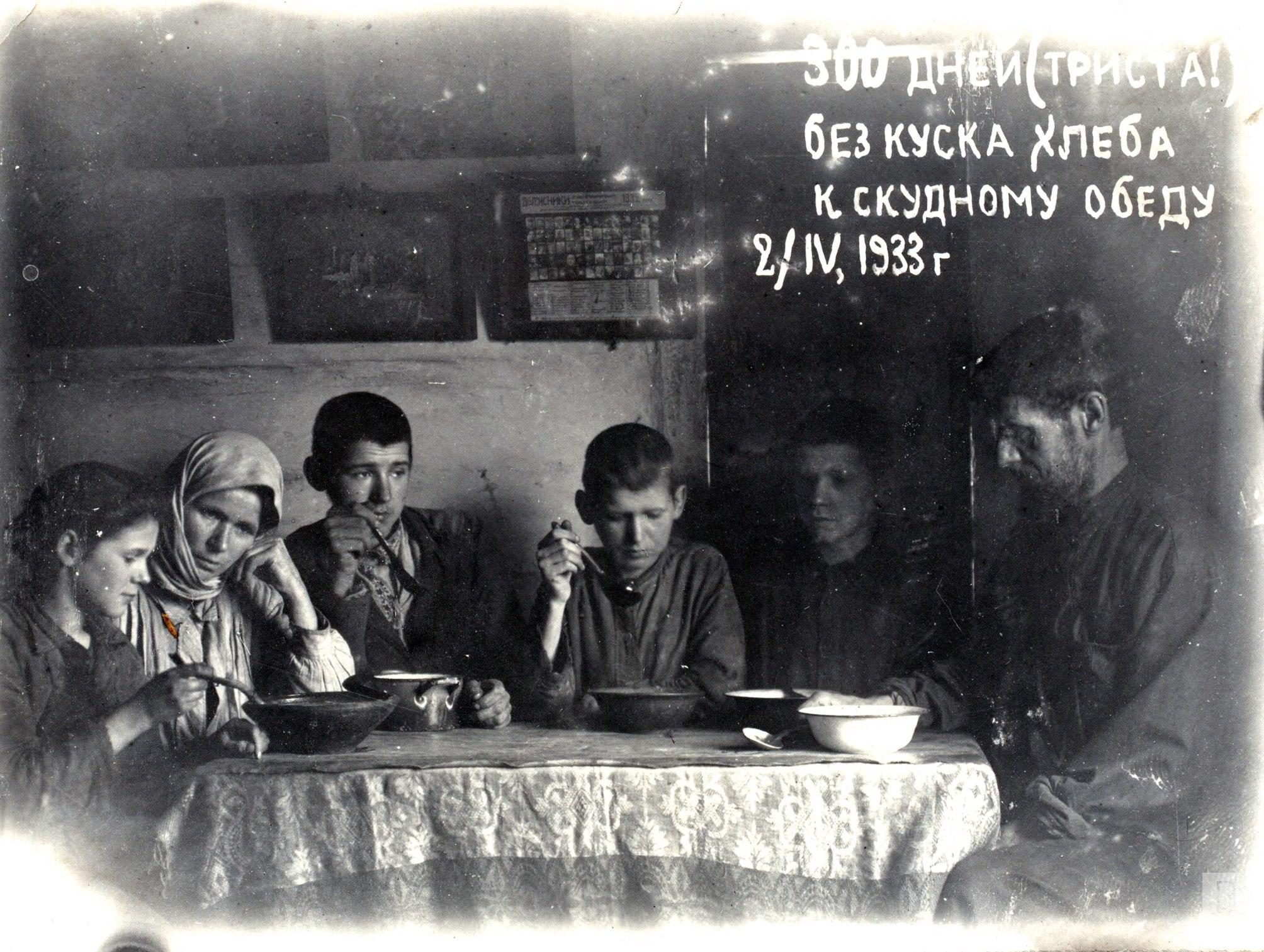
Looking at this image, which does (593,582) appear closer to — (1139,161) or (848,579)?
(848,579)

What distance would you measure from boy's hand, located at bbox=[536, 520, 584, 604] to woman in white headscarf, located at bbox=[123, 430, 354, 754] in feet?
2.00

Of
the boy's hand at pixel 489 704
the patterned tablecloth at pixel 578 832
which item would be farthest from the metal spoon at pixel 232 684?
the boy's hand at pixel 489 704

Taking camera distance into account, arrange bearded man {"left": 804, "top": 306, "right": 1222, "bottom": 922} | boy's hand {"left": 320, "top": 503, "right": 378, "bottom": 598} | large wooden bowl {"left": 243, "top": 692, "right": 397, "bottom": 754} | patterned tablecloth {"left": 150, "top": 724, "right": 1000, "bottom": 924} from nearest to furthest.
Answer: patterned tablecloth {"left": 150, "top": 724, "right": 1000, "bottom": 924} → large wooden bowl {"left": 243, "top": 692, "right": 397, "bottom": 754} → bearded man {"left": 804, "top": 306, "right": 1222, "bottom": 922} → boy's hand {"left": 320, "top": 503, "right": 378, "bottom": 598}

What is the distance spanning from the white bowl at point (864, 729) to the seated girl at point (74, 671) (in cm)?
166

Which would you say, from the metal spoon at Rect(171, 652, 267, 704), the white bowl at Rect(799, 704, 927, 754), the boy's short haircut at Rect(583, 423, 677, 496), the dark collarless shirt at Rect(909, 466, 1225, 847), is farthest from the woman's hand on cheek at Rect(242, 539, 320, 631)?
the dark collarless shirt at Rect(909, 466, 1225, 847)

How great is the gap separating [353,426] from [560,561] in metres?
0.71

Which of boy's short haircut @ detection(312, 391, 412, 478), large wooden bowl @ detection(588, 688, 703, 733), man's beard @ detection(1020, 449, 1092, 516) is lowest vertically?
large wooden bowl @ detection(588, 688, 703, 733)

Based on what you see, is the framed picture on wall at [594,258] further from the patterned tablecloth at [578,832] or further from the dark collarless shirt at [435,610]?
the patterned tablecloth at [578,832]

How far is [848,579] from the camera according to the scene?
11.3 feet

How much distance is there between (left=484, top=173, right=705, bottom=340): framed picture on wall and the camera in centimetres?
343

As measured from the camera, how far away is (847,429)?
11.3 feet

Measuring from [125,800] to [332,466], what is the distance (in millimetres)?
1069

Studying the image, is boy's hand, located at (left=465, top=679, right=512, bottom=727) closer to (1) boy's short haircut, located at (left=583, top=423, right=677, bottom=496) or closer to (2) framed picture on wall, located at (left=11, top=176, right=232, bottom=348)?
(1) boy's short haircut, located at (left=583, top=423, right=677, bottom=496)

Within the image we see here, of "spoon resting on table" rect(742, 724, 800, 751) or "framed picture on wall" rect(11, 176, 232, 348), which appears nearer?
"spoon resting on table" rect(742, 724, 800, 751)
